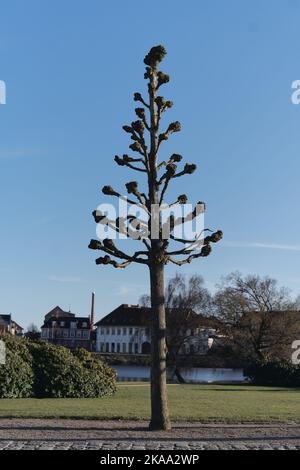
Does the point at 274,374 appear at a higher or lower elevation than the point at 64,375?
higher

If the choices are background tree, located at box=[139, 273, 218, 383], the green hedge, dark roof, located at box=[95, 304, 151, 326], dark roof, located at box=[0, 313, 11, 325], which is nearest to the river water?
background tree, located at box=[139, 273, 218, 383]

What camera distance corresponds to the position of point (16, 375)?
2153 centimetres

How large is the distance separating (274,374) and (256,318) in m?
12.0

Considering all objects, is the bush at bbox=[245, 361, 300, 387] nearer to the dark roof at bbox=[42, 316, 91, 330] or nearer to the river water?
the river water

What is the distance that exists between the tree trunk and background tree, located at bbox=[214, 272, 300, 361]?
1522 inches

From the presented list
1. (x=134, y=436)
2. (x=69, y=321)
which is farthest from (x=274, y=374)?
(x=69, y=321)

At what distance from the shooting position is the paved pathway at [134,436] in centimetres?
1077

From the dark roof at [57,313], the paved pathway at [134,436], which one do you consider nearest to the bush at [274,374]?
the paved pathway at [134,436]

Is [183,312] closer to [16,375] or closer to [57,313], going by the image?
[16,375]

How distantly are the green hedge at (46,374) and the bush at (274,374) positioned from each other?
689 inches

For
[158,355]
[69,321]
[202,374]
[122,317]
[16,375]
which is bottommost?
[16,375]
